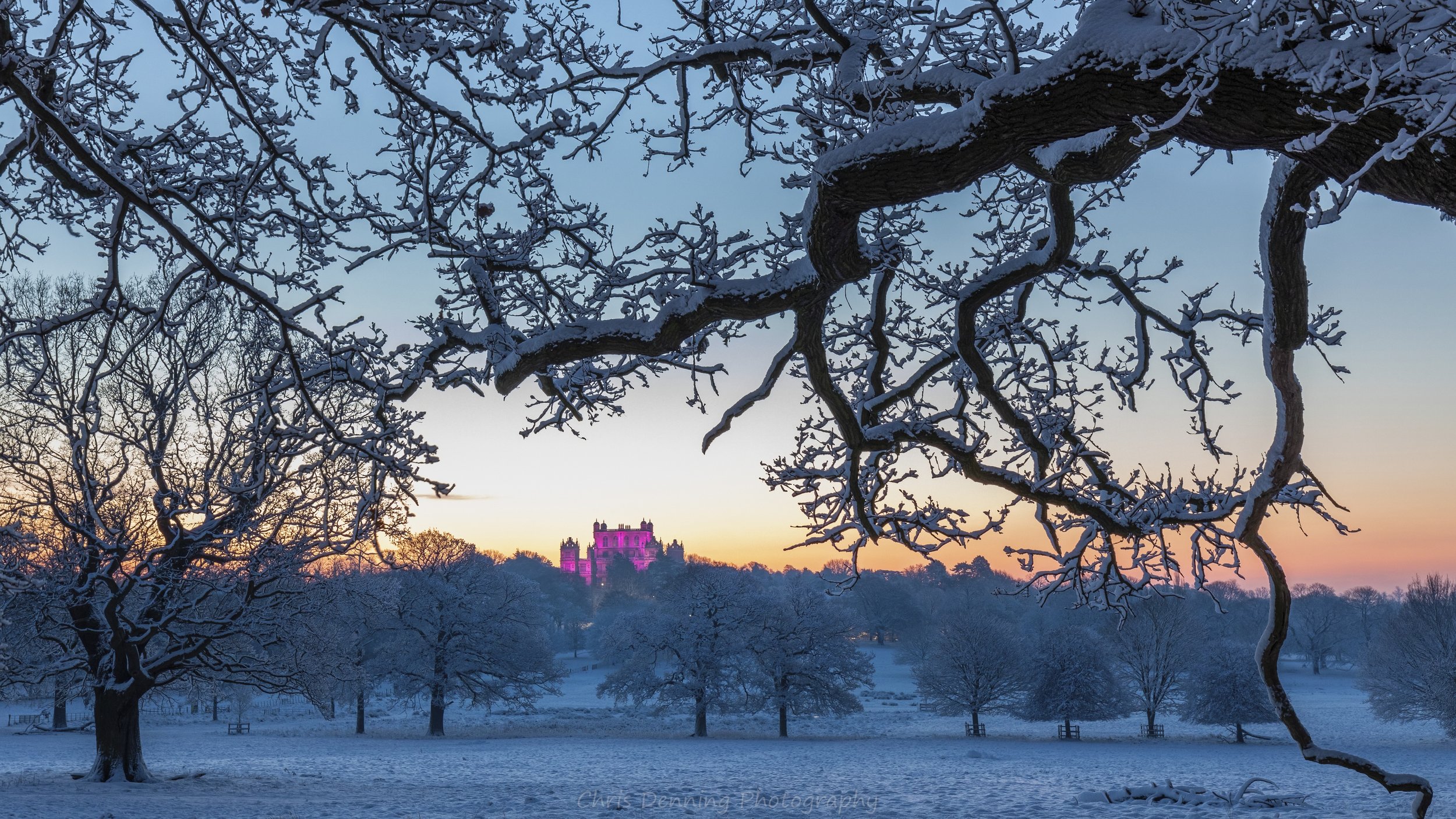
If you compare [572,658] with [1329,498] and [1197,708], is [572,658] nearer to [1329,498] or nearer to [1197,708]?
[1197,708]

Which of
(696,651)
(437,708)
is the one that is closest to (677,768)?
(696,651)

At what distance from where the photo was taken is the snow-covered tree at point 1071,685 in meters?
39.3

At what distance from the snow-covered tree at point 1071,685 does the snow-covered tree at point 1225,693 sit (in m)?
2.79

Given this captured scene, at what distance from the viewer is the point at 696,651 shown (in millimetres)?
39844

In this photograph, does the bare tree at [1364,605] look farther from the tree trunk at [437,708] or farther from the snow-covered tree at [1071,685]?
the tree trunk at [437,708]

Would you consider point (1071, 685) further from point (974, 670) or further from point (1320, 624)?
point (1320, 624)

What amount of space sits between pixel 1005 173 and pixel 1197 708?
129 feet

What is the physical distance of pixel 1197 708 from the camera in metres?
39.5

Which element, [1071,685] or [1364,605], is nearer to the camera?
[1071,685]

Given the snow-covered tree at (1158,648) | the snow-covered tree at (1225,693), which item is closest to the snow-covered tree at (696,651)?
the snow-covered tree at (1158,648)

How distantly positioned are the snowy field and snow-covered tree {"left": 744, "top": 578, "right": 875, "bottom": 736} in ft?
4.87

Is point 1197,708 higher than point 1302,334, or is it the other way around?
point 1302,334

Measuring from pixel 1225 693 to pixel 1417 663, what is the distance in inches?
261

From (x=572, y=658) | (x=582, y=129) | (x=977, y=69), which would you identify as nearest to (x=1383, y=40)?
(x=977, y=69)
